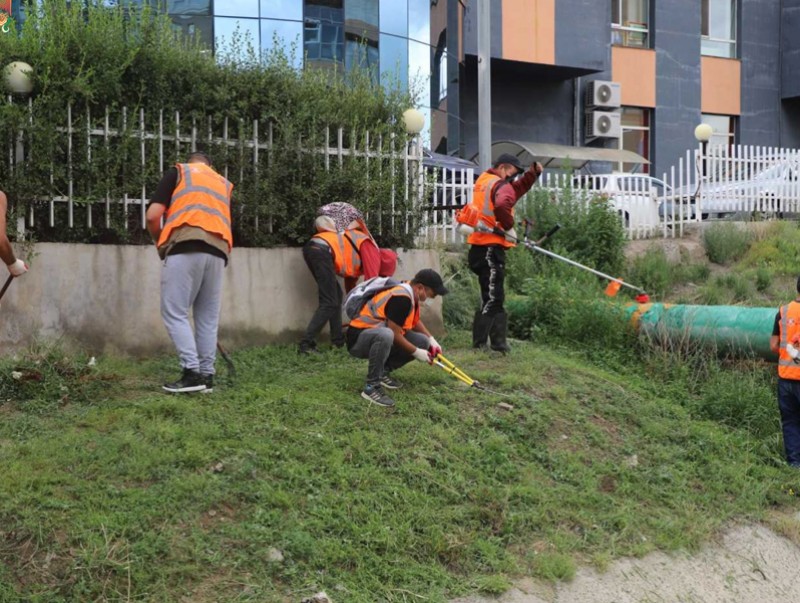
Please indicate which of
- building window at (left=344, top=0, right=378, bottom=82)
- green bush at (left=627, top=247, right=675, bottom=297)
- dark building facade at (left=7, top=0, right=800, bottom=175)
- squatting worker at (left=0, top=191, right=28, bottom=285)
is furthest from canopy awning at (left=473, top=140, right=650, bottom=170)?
squatting worker at (left=0, top=191, right=28, bottom=285)

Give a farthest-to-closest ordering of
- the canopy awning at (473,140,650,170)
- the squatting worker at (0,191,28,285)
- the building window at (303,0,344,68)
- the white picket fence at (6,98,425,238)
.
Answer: the canopy awning at (473,140,650,170)
the building window at (303,0,344,68)
the white picket fence at (6,98,425,238)
the squatting worker at (0,191,28,285)

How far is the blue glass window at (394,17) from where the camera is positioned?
1981 cm

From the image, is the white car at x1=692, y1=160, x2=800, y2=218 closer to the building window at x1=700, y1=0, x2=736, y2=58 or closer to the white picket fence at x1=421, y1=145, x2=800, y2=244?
the white picket fence at x1=421, y1=145, x2=800, y2=244

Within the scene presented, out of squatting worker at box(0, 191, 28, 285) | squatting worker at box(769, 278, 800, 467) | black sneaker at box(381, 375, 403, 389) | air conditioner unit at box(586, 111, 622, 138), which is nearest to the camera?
squatting worker at box(0, 191, 28, 285)

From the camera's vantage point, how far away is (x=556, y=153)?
2192 centimetres

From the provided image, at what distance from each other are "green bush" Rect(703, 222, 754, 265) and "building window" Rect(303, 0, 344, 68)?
29.5ft

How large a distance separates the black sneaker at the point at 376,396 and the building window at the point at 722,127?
2277 centimetres

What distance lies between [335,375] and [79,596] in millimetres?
3166

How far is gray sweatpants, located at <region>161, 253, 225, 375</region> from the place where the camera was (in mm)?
6105

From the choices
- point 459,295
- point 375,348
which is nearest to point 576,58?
point 459,295

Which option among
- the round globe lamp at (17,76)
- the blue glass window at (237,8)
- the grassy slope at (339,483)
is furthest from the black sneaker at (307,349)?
the blue glass window at (237,8)

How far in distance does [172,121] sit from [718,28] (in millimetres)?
22867

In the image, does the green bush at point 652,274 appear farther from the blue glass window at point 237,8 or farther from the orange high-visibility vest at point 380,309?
the blue glass window at point 237,8

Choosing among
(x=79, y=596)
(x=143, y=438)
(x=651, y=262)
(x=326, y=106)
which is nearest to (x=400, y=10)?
(x=651, y=262)
